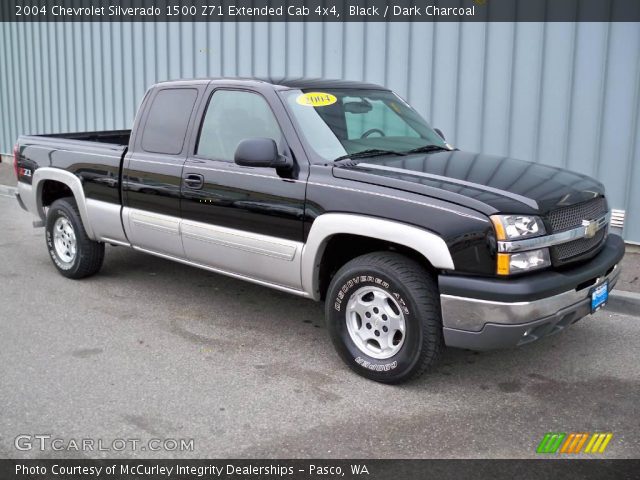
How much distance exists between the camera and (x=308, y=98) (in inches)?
193

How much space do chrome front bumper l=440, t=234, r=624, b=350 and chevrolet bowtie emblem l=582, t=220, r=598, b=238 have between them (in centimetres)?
30

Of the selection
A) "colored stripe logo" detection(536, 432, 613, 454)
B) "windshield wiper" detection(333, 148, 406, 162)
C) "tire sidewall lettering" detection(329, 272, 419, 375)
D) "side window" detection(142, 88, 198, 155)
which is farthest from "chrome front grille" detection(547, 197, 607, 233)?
"side window" detection(142, 88, 198, 155)

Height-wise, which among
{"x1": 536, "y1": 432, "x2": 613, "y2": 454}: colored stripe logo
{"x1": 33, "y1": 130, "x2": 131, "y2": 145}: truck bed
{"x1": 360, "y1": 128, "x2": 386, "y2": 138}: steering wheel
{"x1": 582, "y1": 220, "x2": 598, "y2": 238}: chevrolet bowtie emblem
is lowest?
{"x1": 536, "y1": 432, "x2": 613, "y2": 454}: colored stripe logo

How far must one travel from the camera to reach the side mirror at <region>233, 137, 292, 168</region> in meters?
4.43

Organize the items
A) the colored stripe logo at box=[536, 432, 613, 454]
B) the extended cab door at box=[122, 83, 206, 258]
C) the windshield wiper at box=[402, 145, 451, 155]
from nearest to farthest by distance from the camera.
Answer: the colored stripe logo at box=[536, 432, 613, 454] < the windshield wiper at box=[402, 145, 451, 155] < the extended cab door at box=[122, 83, 206, 258]

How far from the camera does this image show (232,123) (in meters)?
5.13

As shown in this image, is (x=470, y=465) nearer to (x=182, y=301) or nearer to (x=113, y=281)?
(x=182, y=301)

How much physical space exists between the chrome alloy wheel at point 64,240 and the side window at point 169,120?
146cm

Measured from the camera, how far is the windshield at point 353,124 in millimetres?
4723

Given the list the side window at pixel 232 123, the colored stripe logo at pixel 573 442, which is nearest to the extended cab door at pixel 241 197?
the side window at pixel 232 123

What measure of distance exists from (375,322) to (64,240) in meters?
3.74

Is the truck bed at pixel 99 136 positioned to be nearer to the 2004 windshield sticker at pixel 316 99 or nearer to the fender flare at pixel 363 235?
the 2004 windshield sticker at pixel 316 99

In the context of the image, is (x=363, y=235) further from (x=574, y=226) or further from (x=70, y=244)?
(x=70, y=244)

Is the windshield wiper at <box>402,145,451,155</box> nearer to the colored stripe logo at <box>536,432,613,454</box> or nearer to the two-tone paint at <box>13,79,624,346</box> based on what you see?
the two-tone paint at <box>13,79,624,346</box>
